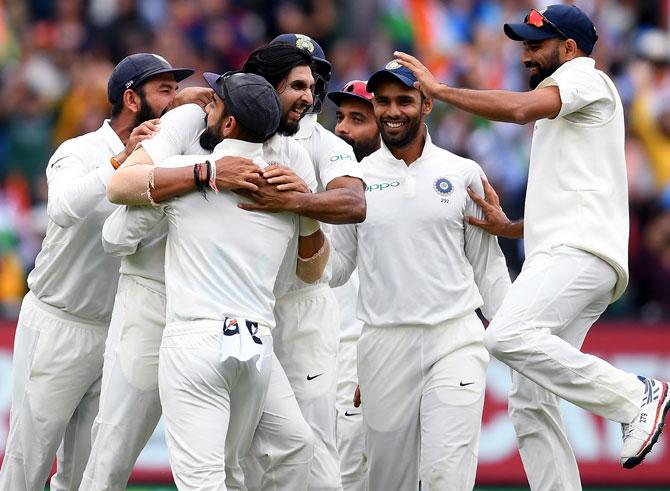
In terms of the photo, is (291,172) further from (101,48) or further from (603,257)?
(101,48)

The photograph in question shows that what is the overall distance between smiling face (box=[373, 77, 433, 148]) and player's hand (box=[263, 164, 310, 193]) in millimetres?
1395

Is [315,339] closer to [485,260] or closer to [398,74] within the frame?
[485,260]

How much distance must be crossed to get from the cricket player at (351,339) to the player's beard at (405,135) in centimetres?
74

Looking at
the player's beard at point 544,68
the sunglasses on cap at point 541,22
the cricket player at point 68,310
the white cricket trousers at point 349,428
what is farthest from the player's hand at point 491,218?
the cricket player at point 68,310

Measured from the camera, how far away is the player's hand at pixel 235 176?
6.49 metres

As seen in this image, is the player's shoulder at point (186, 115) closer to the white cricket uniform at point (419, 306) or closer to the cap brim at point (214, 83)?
the cap brim at point (214, 83)

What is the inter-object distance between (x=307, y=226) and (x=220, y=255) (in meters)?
0.67

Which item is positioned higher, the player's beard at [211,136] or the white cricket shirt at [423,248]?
the player's beard at [211,136]

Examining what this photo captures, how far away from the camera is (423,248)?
7.93m

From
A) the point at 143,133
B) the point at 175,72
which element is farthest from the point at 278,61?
the point at 175,72

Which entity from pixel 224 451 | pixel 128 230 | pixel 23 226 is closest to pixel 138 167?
pixel 128 230

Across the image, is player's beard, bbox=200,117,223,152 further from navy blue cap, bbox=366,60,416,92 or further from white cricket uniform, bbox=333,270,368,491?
white cricket uniform, bbox=333,270,368,491

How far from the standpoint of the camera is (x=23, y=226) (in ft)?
43.7

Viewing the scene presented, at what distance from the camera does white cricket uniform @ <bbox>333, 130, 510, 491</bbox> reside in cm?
783
